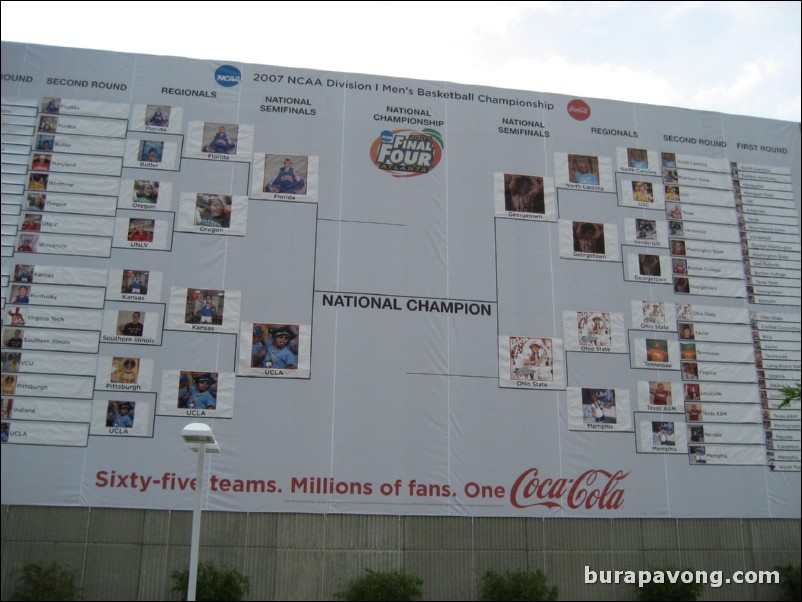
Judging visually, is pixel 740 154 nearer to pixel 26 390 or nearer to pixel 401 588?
pixel 401 588

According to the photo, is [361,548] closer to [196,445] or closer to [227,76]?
[196,445]

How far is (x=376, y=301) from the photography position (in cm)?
1505

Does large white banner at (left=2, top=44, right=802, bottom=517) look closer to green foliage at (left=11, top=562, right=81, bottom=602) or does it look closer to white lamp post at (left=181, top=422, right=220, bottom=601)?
green foliage at (left=11, top=562, right=81, bottom=602)

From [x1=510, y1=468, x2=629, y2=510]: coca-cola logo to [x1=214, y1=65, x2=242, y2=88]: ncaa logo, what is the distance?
929 cm

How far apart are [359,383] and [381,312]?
1387 millimetres

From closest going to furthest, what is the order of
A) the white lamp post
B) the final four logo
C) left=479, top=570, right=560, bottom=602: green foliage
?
the white lamp post, left=479, top=570, right=560, bottom=602: green foliage, the final four logo

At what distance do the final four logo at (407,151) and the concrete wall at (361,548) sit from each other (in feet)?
21.6

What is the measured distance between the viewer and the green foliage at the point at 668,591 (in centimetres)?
1412

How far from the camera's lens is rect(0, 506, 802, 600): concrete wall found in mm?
13391

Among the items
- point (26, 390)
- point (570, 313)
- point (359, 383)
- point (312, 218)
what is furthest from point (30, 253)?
point (570, 313)
